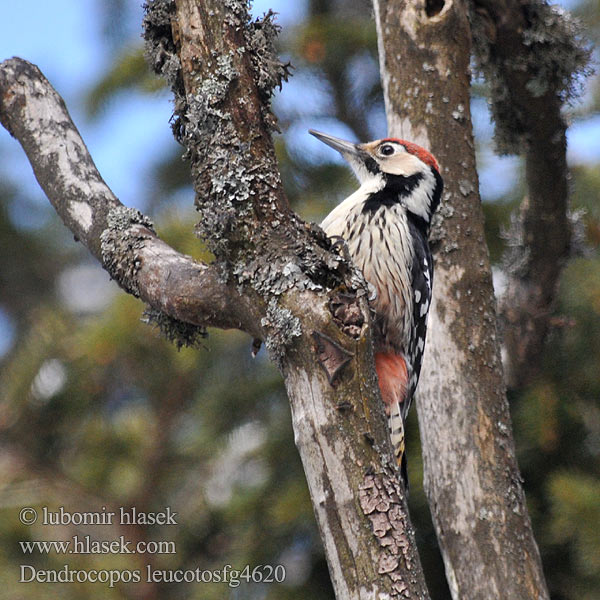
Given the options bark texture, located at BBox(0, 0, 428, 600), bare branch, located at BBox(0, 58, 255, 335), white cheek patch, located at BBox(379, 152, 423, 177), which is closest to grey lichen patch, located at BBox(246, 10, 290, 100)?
→ bark texture, located at BBox(0, 0, 428, 600)

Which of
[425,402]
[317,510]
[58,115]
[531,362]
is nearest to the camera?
[317,510]

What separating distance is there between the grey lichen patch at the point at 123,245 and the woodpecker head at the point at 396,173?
1.43m

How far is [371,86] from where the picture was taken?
5.08 m

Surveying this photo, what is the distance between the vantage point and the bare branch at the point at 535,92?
367cm

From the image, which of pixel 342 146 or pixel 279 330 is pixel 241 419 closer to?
pixel 342 146

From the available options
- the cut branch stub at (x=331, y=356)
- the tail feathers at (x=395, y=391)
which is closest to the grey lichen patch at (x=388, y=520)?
the cut branch stub at (x=331, y=356)

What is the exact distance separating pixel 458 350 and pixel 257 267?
1.31 m

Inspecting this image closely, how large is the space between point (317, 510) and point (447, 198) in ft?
6.19

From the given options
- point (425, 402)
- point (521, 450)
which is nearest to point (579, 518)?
point (521, 450)

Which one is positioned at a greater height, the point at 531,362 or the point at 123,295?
the point at 123,295

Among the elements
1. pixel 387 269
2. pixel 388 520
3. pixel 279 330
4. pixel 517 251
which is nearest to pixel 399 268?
pixel 387 269

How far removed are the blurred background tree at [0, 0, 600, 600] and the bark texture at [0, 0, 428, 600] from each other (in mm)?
1896

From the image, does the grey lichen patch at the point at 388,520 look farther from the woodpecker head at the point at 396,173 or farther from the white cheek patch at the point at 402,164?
the white cheek patch at the point at 402,164

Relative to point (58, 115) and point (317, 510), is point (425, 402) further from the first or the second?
point (58, 115)
